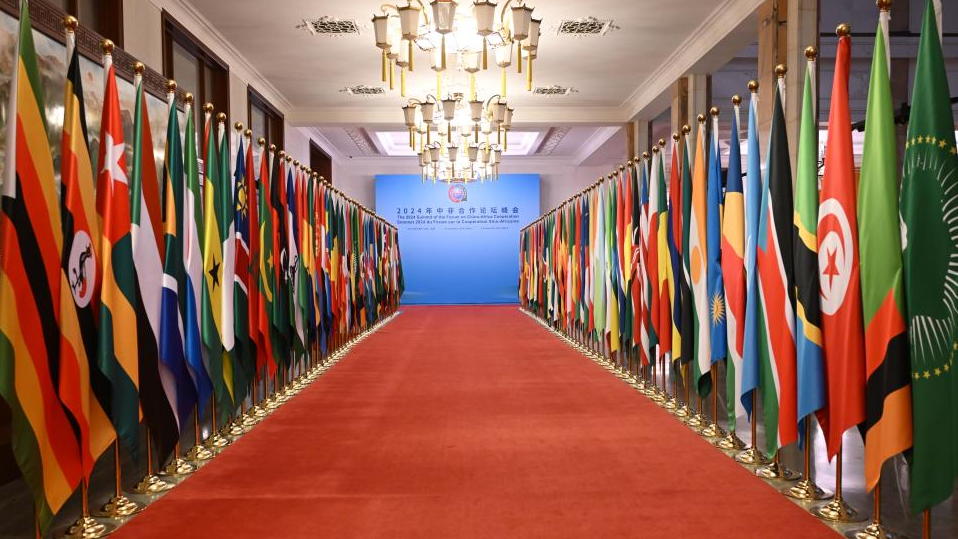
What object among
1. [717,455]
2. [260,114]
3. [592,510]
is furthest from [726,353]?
[260,114]

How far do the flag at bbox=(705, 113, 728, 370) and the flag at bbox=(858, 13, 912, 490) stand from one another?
1.07m

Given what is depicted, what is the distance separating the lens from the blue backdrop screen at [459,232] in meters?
17.2

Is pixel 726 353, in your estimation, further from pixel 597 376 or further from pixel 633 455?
pixel 597 376

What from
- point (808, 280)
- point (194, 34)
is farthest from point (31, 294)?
point (194, 34)

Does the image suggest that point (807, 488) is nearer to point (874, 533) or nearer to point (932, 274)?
point (874, 533)

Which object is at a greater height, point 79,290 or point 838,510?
point 79,290

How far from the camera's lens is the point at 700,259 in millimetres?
3492

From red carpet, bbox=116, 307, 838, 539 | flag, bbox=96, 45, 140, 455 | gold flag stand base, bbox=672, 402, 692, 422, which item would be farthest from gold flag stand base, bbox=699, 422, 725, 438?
flag, bbox=96, 45, 140, 455

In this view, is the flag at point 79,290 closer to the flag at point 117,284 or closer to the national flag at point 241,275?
the flag at point 117,284

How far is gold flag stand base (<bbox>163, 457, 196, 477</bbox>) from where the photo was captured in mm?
2986

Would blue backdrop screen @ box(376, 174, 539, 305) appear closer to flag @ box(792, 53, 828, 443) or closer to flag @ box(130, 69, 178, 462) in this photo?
flag @ box(130, 69, 178, 462)

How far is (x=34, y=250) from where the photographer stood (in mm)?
2084

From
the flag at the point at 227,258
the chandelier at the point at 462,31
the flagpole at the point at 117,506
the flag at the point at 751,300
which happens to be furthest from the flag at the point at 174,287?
the chandelier at the point at 462,31

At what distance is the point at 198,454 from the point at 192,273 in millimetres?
839
